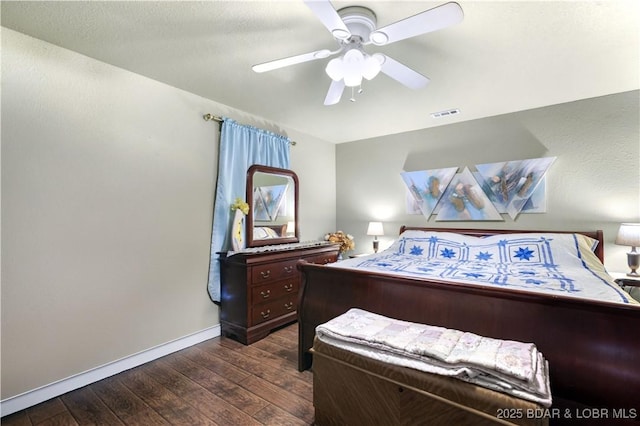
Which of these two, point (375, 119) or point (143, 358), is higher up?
point (375, 119)

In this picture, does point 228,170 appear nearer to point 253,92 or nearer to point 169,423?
point 253,92

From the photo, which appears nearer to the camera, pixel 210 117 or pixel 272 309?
pixel 210 117

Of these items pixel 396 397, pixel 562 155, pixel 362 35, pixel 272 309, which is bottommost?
pixel 272 309

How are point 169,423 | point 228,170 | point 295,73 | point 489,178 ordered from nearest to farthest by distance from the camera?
point 169,423 < point 295,73 < point 228,170 < point 489,178

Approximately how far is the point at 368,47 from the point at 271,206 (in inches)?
82.0

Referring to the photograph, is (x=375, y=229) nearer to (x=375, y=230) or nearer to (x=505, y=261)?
(x=375, y=230)

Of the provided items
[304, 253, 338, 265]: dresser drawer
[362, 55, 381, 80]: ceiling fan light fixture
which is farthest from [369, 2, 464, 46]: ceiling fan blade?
[304, 253, 338, 265]: dresser drawer

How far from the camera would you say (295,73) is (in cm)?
238

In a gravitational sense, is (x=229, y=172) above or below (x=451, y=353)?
above

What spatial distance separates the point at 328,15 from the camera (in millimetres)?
1386

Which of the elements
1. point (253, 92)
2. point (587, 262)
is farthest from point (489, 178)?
point (253, 92)

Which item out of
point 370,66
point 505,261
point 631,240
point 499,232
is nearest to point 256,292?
point 370,66

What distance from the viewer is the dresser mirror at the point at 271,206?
3277mm

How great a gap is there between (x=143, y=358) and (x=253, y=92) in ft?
8.45
